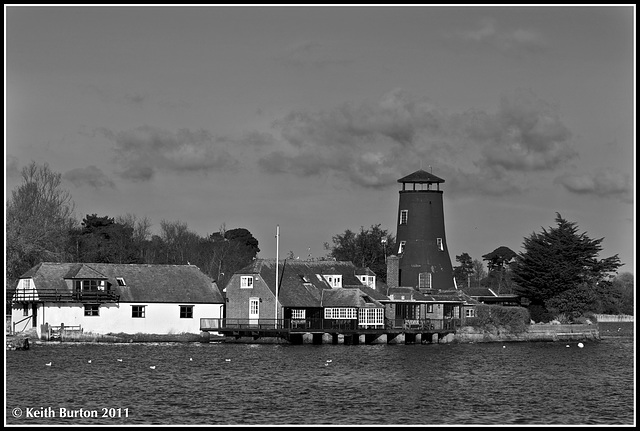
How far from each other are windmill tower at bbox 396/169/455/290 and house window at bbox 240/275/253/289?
63.8ft

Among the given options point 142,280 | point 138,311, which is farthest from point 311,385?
point 142,280

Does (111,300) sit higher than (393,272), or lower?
lower

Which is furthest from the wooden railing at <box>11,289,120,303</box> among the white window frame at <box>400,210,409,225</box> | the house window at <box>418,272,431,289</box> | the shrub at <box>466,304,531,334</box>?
the white window frame at <box>400,210,409,225</box>

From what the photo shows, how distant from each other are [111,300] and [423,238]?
30.0m

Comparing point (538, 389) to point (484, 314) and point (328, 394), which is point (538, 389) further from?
point (484, 314)

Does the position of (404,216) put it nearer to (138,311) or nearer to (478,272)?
(138,311)

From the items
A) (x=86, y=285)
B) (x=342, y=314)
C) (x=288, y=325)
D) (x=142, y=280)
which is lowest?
(x=288, y=325)

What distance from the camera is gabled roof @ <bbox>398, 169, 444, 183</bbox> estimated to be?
94.4 metres

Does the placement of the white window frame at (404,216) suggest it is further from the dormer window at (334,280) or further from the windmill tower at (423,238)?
the dormer window at (334,280)

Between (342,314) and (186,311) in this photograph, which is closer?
(186,311)

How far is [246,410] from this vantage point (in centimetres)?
4044

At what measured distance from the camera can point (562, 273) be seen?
301ft

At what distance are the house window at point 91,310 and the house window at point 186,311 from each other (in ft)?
18.3

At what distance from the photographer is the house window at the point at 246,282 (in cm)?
7806
